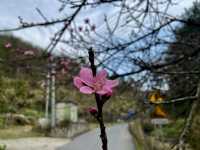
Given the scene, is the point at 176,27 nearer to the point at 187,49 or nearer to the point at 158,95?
the point at 187,49

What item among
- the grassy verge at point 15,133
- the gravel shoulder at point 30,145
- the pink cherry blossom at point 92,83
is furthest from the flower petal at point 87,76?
the grassy verge at point 15,133

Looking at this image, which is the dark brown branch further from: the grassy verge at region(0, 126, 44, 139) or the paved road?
the grassy verge at region(0, 126, 44, 139)

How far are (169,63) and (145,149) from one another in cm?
892

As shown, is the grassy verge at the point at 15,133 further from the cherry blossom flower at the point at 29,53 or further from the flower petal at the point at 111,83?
the flower petal at the point at 111,83

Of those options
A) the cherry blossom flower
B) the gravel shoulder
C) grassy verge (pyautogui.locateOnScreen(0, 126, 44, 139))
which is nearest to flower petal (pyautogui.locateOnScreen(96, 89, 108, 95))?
the cherry blossom flower

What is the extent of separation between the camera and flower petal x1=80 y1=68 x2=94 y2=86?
148 cm

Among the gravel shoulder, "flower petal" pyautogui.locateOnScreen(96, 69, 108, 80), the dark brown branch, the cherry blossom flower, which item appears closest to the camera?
the dark brown branch

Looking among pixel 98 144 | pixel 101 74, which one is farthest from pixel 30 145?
pixel 101 74

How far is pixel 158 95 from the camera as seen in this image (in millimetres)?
5680

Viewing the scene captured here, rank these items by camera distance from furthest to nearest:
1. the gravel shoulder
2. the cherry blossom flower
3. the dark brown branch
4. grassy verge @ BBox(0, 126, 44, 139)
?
grassy verge @ BBox(0, 126, 44, 139) → the gravel shoulder → the cherry blossom flower → the dark brown branch

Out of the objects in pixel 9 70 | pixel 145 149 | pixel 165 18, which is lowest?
pixel 145 149

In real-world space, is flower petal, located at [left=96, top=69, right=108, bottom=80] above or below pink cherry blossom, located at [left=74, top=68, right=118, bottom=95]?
above

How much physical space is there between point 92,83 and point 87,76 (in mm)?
32

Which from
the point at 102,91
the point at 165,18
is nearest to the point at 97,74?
the point at 102,91
